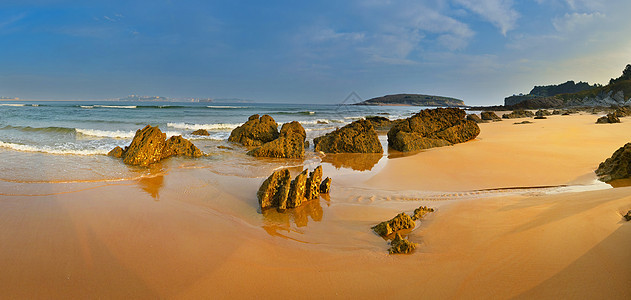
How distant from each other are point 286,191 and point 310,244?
1.46 metres

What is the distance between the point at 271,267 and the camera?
2941 millimetres

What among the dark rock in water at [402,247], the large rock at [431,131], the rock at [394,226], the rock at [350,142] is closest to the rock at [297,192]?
the rock at [394,226]

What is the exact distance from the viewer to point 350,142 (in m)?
11.6

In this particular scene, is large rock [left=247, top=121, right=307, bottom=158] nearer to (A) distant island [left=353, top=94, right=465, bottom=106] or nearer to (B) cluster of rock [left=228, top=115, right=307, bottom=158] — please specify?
(B) cluster of rock [left=228, top=115, right=307, bottom=158]

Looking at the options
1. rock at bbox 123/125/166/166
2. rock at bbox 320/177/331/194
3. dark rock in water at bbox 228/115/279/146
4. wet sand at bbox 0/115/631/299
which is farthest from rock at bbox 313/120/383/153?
rock at bbox 320/177/331/194

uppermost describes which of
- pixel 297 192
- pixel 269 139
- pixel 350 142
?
pixel 350 142

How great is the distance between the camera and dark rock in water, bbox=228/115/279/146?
1351cm

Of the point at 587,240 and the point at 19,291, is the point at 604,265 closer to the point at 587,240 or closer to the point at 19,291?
the point at 587,240

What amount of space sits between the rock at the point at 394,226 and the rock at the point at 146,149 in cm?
757

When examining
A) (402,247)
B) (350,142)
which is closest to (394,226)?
(402,247)

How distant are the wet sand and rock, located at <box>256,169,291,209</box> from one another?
0.94 ft

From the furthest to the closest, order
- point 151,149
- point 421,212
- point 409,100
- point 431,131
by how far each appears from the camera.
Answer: point 409,100
point 431,131
point 151,149
point 421,212

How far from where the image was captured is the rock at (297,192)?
4.89 metres

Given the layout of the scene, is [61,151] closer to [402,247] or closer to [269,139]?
[269,139]
